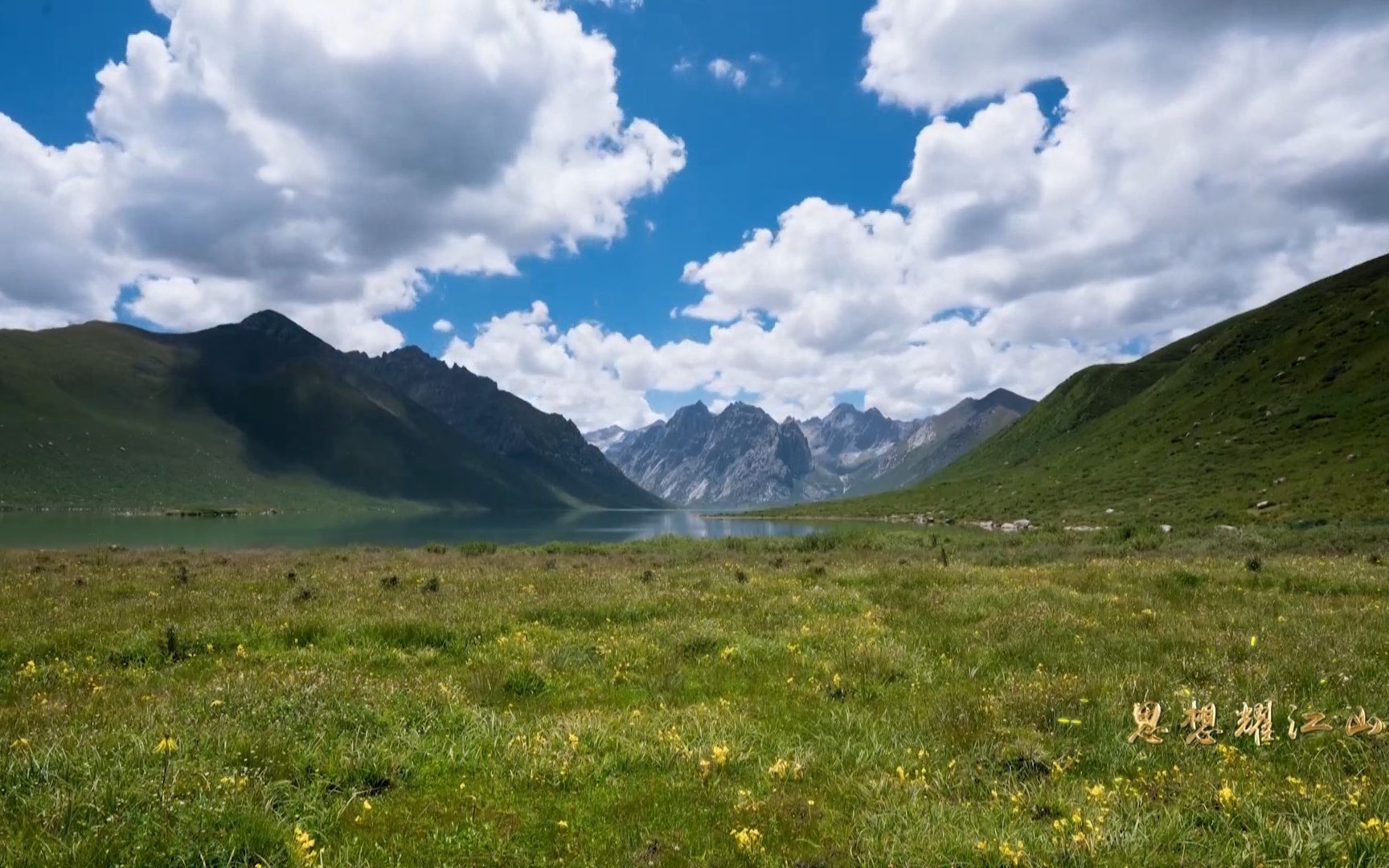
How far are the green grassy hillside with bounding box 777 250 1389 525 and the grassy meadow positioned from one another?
61.1 metres

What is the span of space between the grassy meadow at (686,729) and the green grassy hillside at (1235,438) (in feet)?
201

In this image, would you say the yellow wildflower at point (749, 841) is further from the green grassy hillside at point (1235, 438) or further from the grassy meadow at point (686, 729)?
the green grassy hillside at point (1235, 438)

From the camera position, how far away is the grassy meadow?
19.4 feet

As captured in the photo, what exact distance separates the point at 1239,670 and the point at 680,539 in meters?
42.9

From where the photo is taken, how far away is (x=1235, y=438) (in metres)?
93.4

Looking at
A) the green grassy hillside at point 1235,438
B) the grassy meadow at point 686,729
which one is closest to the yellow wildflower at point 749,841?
the grassy meadow at point 686,729

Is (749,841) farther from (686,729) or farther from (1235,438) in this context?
(1235,438)

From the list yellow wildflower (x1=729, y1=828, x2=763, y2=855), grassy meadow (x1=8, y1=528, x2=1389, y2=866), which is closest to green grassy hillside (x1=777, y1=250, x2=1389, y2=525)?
grassy meadow (x1=8, y1=528, x2=1389, y2=866)

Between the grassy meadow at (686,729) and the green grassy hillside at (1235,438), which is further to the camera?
the green grassy hillside at (1235,438)

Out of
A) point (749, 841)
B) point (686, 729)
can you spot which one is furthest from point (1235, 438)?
point (749, 841)

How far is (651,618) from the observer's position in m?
16.2

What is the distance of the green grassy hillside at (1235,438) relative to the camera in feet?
224

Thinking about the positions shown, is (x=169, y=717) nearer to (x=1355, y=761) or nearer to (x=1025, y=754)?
(x=1025, y=754)

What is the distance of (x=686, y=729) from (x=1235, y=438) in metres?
114
